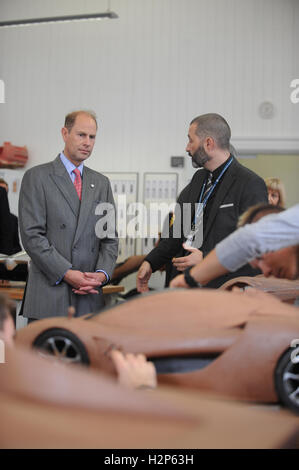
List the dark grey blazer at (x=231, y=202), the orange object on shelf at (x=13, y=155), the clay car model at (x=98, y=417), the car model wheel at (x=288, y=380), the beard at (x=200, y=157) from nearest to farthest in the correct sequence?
1. the clay car model at (x=98, y=417)
2. the car model wheel at (x=288, y=380)
3. the dark grey blazer at (x=231, y=202)
4. the beard at (x=200, y=157)
5. the orange object on shelf at (x=13, y=155)

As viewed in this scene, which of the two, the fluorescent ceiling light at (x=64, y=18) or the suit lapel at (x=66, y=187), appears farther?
the fluorescent ceiling light at (x=64, y=18)

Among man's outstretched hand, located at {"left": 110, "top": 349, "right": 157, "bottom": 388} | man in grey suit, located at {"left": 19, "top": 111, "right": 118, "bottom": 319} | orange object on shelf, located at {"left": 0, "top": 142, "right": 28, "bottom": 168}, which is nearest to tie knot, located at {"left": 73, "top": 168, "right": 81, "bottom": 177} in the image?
man in grey suit, located at {"left": 19, "top": 111, "right": 118, "bottom": 319}

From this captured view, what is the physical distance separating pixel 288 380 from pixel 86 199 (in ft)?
2.16

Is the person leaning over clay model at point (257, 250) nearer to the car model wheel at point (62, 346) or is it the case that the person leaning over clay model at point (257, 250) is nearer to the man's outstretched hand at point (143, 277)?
→ the car model wheel at point (62, 346)

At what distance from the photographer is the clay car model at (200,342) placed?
0.99 meters

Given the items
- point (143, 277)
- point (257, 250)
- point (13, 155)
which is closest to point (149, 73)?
point (13, 155)

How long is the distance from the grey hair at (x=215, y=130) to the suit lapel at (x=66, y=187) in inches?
13.1

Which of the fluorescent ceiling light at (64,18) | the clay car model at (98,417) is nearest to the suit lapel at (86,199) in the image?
the clay car model at (98,417)

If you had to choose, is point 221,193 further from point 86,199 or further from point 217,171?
point 86,199

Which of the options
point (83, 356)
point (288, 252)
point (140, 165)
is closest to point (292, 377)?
point (288, 252)

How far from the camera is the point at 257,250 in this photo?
1062 millimetres

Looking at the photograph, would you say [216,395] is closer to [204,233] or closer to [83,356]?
[83,356]

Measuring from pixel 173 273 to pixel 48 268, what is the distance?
359 mm

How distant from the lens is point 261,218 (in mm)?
1135
